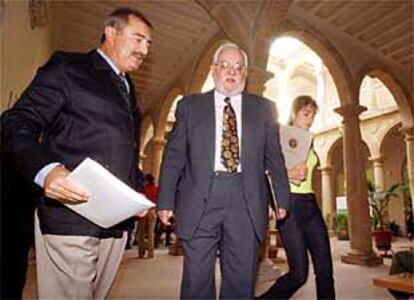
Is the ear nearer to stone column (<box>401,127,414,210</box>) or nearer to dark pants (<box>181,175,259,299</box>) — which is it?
dark pants (<box>181,175,259,299</box>)

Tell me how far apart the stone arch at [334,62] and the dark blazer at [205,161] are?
236 inches

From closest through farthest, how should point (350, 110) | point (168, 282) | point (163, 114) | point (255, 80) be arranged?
1. point (168, 282)
2. point (255, 80)
3. point (350, 110)
4. point (163, 114)

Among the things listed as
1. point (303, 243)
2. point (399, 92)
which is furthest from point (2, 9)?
point (399, 92)

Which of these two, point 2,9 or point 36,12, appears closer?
point 2,9

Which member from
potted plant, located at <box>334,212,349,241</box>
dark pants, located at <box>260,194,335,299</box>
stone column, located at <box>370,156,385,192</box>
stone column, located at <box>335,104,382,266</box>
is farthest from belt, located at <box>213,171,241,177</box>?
stone column, located at <box>370,156,385,192</box>

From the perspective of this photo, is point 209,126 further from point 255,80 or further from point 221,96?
point 255,80

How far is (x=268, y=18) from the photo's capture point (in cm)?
606

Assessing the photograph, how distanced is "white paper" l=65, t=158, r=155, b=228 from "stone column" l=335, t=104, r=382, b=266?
6646 mm

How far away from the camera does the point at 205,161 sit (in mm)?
2225

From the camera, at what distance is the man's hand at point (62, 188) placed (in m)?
1.12

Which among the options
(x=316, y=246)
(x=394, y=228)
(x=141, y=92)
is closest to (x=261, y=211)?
(x=316, y=246)

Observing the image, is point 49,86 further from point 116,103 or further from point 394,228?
point 394,228

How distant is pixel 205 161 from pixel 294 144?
3.41 feet

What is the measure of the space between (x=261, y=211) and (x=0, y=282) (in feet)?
4.36
